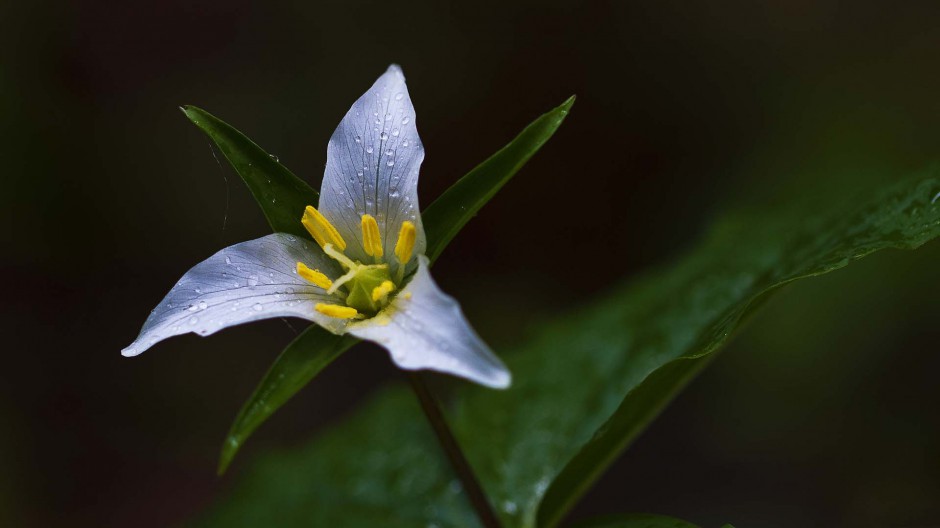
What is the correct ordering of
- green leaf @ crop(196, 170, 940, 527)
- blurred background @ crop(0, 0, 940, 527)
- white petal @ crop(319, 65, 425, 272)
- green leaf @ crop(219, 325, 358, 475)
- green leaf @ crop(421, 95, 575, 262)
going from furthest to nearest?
blurred background @ crop(0, 0, 940, 527)
green leaf @ crop(196, 170, 940, 527)
white petal @ crop(319, 65, 425, 272)
green leaf @ crop(421, 95, 575, 262)
green leaf @ crop(219, 325, 358, 475)

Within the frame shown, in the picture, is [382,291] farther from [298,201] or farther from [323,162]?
[323,162]

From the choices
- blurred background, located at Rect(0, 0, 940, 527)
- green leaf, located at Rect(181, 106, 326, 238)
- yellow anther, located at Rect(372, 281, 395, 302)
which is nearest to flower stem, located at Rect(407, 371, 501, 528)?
yellow anther, located at Rect(372, 281, 395, 302)

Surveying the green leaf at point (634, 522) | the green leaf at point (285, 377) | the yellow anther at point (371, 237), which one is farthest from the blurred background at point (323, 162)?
the green leaf at point (285, 377)

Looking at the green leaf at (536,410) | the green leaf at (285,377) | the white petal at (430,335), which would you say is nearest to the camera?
the white petal at (430,335)

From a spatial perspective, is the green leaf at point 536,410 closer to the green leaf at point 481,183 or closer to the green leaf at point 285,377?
the green leaf at point 481,183

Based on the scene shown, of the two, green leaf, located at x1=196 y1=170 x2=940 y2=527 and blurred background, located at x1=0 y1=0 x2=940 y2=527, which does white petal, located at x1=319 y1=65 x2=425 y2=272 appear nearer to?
green leaf, located at x1=196 y1=170 x2=940 y2=527

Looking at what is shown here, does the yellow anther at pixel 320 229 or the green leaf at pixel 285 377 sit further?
the yellow anther at pixel 320 229
